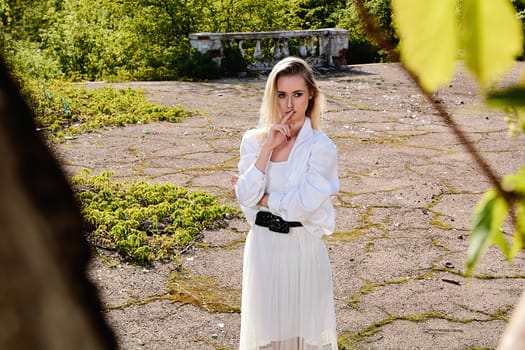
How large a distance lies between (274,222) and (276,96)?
0.54 meters

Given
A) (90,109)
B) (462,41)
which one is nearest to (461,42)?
(462,41)

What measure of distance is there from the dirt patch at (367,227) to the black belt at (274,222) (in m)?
0.74

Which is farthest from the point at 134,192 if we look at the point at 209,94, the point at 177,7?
the point at 177,7

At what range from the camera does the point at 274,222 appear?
319 centimetres

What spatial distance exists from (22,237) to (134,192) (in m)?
5.73

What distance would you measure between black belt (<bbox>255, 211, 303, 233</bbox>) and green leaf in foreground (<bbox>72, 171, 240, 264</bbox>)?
1811 millimetres

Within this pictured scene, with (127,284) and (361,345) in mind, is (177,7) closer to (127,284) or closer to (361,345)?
(127,284)

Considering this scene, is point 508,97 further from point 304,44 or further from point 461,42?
point 304,44

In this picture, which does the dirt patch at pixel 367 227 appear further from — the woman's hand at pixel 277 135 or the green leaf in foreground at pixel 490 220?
the green leaf in foreground at pixel 490 220

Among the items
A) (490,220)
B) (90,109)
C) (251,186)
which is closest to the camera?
(490,220)

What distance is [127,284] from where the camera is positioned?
179 inches

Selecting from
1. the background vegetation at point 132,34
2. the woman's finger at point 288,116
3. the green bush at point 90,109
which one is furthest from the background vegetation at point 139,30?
the woman's finger at point 288,116

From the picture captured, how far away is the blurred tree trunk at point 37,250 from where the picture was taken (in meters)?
0.23

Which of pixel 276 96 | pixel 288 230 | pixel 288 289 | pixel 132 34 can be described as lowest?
pixel 288 289
